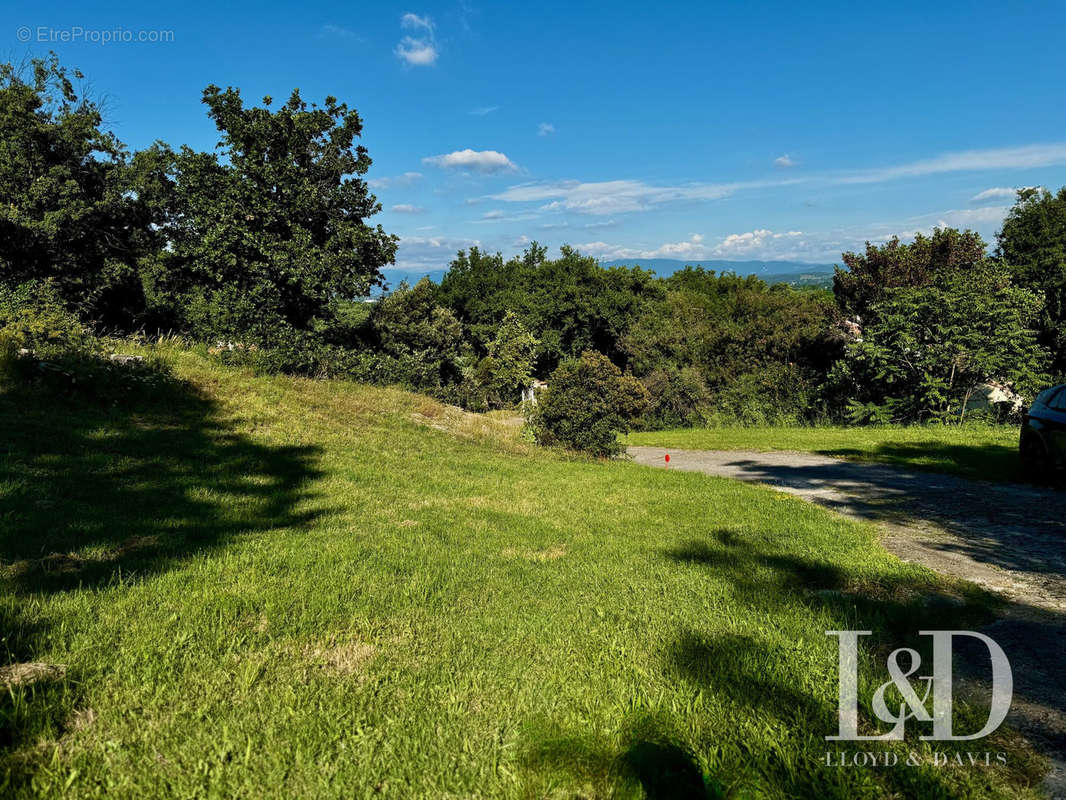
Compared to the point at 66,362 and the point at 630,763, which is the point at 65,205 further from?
the point at 630,763

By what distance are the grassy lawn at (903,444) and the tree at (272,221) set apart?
12.7 meters

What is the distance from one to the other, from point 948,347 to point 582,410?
1365 centimetres

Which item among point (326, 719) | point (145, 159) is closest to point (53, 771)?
point (326, 719)

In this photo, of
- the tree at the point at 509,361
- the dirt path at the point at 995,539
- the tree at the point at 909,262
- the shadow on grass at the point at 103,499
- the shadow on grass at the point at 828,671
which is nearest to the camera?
the shadow on grass at the point at 828,671

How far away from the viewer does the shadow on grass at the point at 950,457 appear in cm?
962

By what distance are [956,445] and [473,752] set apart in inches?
587

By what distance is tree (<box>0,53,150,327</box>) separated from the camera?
69.3 ft

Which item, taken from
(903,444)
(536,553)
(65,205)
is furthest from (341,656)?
(65,205)

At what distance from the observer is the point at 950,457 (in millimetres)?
11539

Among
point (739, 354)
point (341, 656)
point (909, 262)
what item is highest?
point (909, 262)

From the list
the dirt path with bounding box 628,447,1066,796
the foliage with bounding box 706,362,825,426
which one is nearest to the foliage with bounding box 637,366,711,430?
the foliage with bounding box 706,362,825,426

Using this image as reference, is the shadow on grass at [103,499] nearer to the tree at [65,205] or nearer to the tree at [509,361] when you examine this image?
the tree at [65,205]

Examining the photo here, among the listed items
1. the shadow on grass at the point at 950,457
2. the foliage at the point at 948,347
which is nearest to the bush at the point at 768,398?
the foliage at the point at 948,347

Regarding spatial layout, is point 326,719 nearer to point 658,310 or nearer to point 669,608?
point 669,608
